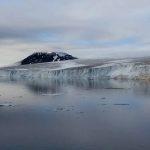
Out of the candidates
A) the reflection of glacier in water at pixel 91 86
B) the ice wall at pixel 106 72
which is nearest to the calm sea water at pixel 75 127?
the reflection of glacier in water at pixel 91 86

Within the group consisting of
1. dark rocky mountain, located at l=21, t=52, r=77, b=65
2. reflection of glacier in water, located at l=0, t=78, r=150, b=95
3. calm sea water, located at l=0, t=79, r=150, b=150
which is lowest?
reflection of glacier in water, located at l=0, t=78, r=150, b=95

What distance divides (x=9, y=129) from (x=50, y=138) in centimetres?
156

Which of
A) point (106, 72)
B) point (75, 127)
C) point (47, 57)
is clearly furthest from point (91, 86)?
point (47, 57)

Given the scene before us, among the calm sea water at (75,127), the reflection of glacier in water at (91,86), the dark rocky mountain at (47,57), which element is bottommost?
the reflection of glacier in water at (91,86)

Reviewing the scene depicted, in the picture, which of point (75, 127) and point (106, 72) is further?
point (106, 72)

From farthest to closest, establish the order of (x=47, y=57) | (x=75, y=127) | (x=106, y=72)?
(x=47, y=57) < (x=106, y=72) < (x=75, y=127)

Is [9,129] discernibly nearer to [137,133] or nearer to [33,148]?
[33,148]

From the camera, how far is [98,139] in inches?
363

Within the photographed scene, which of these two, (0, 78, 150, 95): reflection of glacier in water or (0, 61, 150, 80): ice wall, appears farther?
(0, 61, 150, 80): ice wall

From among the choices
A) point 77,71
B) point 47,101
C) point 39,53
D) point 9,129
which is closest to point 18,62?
point 39,53

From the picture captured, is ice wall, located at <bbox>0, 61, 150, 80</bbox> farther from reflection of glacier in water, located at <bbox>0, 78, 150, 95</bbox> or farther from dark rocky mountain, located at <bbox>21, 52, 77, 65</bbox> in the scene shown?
dark rocky mountain, located at <bbox>21, 52, 77, 65</bbox>

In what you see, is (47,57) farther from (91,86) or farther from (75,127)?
(75,127)

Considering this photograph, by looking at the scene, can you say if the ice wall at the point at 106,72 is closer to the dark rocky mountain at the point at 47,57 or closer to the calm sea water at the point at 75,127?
the calm sea water at the point at 75,127

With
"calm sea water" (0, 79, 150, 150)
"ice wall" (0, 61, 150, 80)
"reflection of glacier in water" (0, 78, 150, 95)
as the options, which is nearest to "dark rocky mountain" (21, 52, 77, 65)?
"ice wall" (0, 61, 150, 80)
